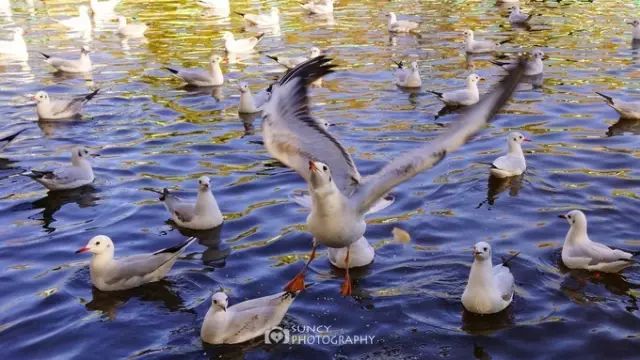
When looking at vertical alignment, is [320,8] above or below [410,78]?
below

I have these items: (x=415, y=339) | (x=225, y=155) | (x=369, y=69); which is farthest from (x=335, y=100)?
(x=415, y=339)

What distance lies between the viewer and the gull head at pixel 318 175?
7809mm

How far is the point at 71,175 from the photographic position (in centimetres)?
1333

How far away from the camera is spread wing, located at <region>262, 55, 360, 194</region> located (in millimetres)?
8391

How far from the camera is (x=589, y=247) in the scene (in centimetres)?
988

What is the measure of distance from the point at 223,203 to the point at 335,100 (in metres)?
7.22

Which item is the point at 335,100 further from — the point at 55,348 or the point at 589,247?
the point at 55,348

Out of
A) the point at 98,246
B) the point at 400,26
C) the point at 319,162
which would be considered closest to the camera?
the point at 319,162

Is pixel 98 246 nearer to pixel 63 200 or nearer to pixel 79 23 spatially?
pixel 63 200

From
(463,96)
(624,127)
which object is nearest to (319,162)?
(624,127)

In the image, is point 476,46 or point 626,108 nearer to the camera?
point 626,108

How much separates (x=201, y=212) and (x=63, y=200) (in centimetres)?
300

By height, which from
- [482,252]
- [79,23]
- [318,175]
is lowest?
[79,23]

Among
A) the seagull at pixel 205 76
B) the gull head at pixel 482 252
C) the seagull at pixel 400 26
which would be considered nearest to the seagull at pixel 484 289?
the gull head at pixel 482 252
